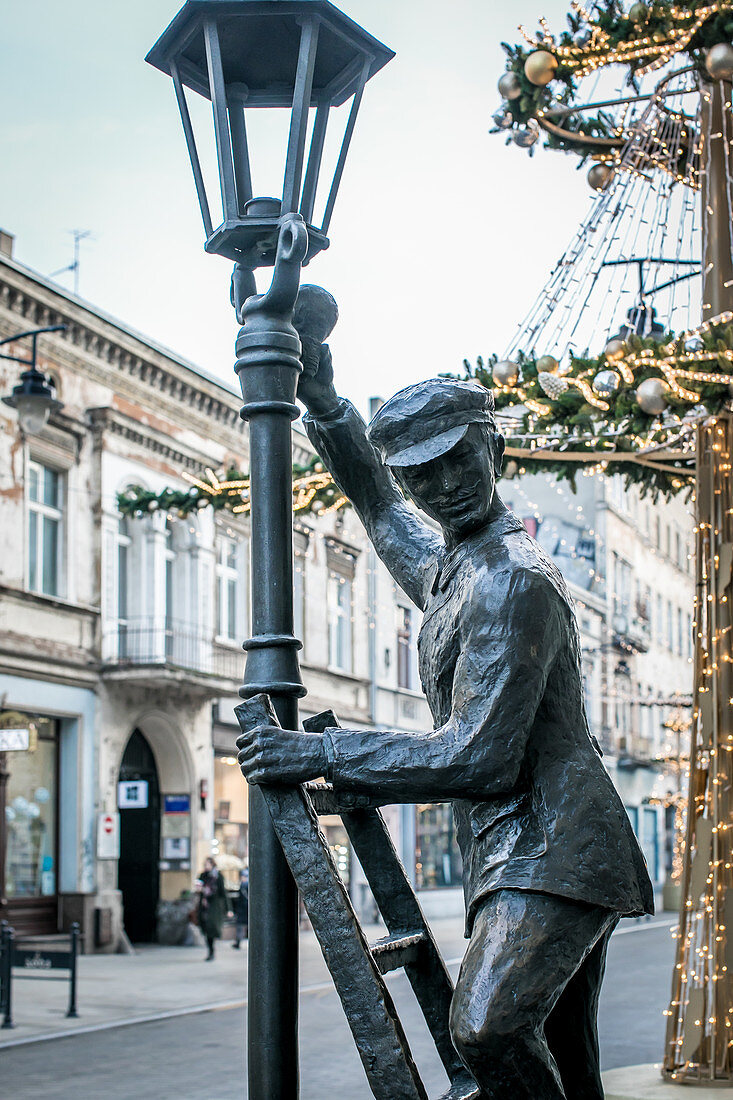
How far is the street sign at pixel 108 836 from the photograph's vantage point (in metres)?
20.1

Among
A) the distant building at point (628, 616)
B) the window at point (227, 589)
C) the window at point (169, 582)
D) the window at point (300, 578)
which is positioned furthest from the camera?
the distant building at point (628, 616)

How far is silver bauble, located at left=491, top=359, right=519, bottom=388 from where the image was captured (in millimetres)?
6289

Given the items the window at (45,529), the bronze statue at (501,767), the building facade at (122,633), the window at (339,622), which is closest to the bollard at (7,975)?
the building facade at (122,633)

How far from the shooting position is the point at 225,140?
10.1ft

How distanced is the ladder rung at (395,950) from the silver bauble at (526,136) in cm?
488

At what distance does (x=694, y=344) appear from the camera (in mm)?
6004

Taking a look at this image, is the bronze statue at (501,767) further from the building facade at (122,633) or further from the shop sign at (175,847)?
the shop sign at (175,847)

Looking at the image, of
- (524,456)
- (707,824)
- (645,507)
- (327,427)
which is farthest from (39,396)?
(645,507)

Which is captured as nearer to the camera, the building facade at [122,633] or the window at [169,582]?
the building facade at [122,633]

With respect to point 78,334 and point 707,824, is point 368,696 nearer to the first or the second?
point 78,334

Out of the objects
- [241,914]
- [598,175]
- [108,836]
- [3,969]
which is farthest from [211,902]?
[598,175]

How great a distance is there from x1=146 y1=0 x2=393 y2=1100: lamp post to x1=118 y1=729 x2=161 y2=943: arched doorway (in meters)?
19.2

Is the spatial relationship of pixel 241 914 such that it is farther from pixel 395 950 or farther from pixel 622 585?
pixel 622 585

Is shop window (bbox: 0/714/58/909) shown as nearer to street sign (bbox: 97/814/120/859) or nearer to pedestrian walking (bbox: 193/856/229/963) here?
street sign (bbox: 97/814/120/859)
